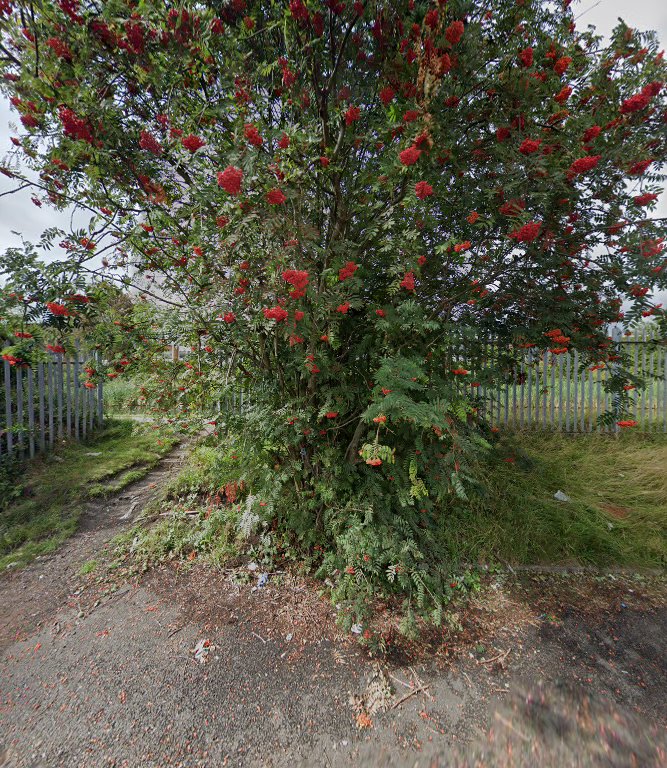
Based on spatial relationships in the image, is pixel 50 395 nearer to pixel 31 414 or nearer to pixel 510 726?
pixel 31 414

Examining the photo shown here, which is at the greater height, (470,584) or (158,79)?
(158,79)

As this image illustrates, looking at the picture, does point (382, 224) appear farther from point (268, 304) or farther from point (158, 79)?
point (158, 79)

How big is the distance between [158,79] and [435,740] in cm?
327

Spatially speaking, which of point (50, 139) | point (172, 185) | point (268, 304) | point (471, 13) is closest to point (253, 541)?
point (268, 304)

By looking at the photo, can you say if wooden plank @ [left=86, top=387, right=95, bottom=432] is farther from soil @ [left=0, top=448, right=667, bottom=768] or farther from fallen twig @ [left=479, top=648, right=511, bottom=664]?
fallen twig @ [left=479, top=648, right=511, bottom=664]

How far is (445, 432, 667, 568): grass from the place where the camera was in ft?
8.77

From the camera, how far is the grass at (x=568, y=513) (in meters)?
2.67

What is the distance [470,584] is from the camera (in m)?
2.37

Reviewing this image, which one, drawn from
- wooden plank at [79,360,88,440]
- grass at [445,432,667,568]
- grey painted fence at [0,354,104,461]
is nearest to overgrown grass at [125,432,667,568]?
grass at [445,432,667,568]

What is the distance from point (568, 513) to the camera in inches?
117

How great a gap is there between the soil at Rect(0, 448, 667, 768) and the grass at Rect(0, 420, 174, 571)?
1.44 feet

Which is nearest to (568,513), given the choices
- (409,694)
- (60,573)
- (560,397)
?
(409,694)

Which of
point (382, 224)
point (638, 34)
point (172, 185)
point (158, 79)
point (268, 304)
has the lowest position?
point (268, 304)

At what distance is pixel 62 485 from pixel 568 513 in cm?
495
